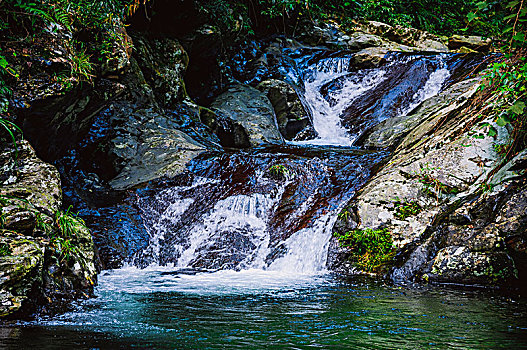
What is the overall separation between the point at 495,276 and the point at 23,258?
4484 millimetres

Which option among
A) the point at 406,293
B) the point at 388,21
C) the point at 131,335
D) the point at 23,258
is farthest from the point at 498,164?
the point at 388,21

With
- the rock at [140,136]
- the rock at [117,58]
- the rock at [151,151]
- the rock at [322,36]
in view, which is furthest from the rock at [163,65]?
the rock at [322,36]

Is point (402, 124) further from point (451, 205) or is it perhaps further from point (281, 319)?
point (281, 319)

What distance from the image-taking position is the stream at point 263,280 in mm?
2691

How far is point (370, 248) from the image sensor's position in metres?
5.48

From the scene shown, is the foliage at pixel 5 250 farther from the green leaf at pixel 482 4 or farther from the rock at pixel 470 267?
the green leaf at pixel 482 4

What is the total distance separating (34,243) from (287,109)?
934 cm

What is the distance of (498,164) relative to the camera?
5398 mm

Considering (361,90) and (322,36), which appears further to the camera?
(322,36)

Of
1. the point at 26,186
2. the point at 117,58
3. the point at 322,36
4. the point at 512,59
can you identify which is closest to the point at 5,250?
the point at 26,186

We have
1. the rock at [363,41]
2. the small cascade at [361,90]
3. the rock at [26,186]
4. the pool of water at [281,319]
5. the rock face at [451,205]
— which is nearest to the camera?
the pool of water at [281,319]

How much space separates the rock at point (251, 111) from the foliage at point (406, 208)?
5191 millimetres

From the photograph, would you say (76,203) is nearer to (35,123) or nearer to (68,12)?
(35,123)

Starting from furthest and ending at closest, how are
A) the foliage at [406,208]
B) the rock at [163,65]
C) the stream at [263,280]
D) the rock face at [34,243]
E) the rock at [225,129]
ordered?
the rock at [225,129] → the rock at [163,65] → the foliage at [406,208] → the rock face at [34,243] → the stream at [263,280]
